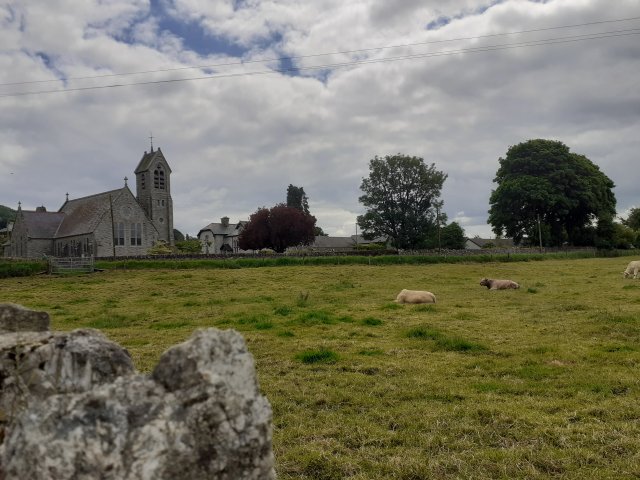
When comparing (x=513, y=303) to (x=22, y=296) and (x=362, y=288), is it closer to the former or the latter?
(x=362, y=288)

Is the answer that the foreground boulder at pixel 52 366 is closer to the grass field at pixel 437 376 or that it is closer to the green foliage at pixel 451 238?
the grass field at pixel 437 376

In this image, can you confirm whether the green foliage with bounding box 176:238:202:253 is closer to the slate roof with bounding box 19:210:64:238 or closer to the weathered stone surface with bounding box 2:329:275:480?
the slate roof with bounding box 19:210:64:238

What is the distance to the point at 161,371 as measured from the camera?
2.68 metres

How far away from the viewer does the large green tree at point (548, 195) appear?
79.7 metres

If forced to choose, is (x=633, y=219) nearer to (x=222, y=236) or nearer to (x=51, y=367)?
(x=222, y=236)

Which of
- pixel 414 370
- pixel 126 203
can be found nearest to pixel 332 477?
pixel 414 370

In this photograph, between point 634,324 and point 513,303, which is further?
point 513,303

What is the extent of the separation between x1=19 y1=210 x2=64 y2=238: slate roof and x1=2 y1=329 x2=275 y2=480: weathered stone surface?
88.3 m

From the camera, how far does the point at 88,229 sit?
74500 mm

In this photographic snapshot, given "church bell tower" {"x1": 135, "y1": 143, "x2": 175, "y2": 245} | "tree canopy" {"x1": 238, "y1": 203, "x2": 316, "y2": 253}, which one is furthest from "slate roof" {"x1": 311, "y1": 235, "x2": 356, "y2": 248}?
"church bell tower" {"x1": 135, "y1": 143, "x2": 175, "y2": 245}

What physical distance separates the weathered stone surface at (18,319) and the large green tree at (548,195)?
81.0 meters

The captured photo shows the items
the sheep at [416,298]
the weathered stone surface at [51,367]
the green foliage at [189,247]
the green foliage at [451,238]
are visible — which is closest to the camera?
the weathered stone surface at [51,367]

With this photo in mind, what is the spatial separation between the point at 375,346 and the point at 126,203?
2852 inches

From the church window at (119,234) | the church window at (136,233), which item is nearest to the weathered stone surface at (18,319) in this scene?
the church window at (119,234)
